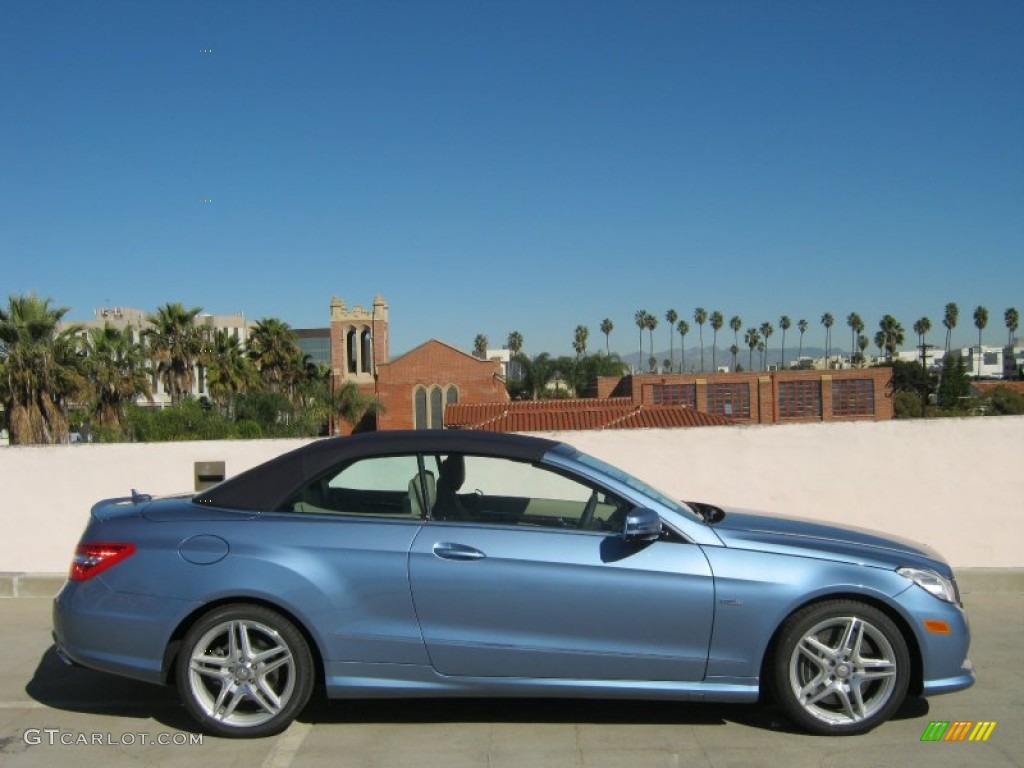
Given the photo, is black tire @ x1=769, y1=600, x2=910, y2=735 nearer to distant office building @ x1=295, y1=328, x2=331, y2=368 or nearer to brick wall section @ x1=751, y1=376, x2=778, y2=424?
brick wall section @ x1=751, y1=376, x2=778, y2=424

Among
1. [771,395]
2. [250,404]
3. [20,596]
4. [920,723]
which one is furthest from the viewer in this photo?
[771,395]

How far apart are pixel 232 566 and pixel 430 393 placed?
6976 cm

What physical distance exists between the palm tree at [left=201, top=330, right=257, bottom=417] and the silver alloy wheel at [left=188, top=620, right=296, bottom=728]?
4748 centimetres

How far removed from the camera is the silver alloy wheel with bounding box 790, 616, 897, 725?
4383 millimetres

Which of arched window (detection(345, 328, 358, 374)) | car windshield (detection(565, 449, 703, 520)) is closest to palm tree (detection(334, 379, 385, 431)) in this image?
arched window (detection(345, 328, 358, 374))

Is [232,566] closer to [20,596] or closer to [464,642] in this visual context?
[464,642]

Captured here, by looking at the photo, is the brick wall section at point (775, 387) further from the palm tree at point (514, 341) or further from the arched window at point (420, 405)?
the palm tree at point (514, 341)

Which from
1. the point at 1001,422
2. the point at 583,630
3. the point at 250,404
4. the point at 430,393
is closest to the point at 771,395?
the point at 430,393

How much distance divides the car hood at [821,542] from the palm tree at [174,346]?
48.9 meters

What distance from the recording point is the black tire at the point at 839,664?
4.38 m

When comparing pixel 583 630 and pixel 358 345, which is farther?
pixel 358 345

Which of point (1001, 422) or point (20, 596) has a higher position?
point (1001, 422)

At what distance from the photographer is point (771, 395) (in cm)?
7344

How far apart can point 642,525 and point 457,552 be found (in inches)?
33.8
